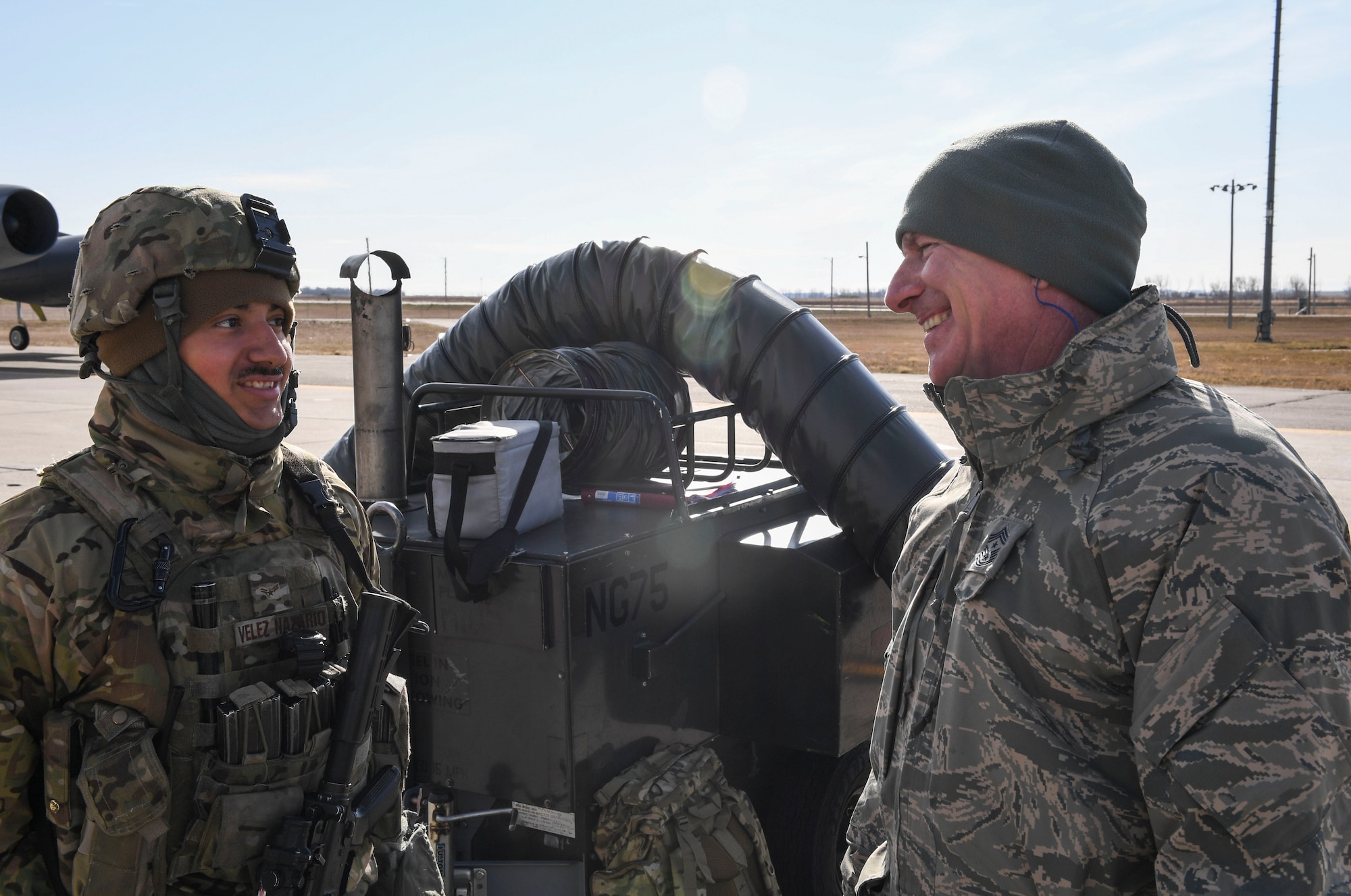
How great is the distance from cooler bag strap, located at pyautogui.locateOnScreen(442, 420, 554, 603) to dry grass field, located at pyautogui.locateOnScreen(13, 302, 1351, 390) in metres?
5.59

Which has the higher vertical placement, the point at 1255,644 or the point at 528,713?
the point at 1255,644

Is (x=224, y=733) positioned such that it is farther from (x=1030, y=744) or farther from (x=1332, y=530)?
(x=1332, y=530)

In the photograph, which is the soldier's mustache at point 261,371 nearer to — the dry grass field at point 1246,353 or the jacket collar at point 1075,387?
the jacket collar at point 1075,387

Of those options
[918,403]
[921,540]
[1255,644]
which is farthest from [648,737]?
[918,403]

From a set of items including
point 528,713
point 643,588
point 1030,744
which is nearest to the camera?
point 1030,744

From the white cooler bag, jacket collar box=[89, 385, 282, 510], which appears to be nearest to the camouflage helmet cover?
jacket collar box=[89, 385, 282, 510]

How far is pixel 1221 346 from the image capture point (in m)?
38.5

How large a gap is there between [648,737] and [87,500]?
6.50ft

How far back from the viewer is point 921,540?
2201 mm

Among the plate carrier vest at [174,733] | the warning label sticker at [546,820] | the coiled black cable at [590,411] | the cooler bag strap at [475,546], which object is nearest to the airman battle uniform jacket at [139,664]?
the plate carrier vest at [174,733]

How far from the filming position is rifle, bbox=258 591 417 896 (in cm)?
212

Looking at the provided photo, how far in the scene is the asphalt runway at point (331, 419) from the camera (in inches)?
473

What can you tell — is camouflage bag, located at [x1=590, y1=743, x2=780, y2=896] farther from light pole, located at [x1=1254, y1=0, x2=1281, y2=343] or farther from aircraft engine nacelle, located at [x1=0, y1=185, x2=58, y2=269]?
light pole, located at [x1=1254, y1=0, x2=1281, y2=343]

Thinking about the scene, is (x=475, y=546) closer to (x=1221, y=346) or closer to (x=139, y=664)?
(x=139, y=664)
